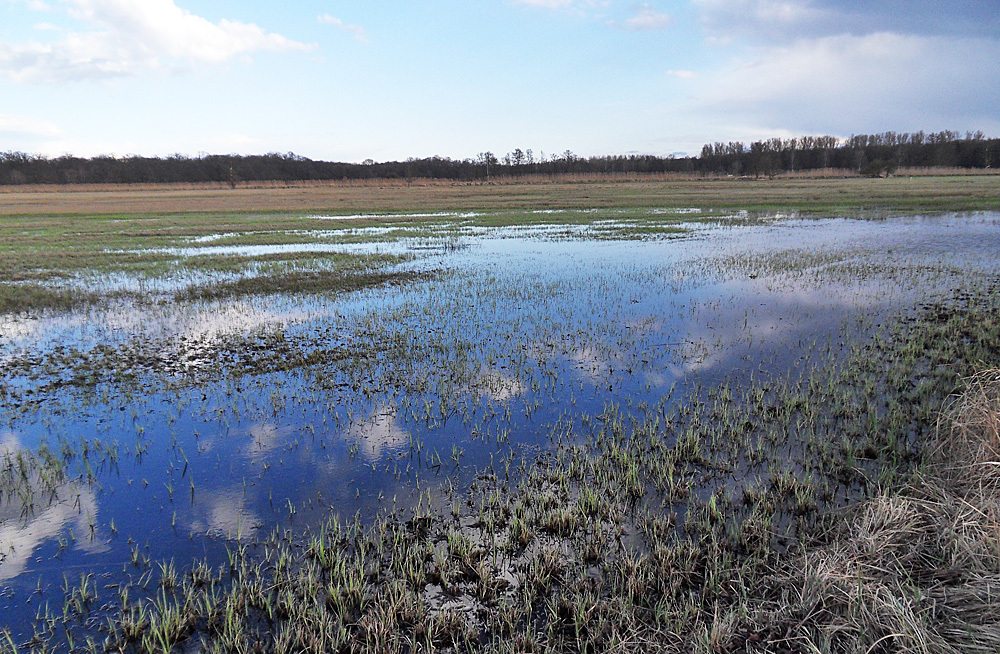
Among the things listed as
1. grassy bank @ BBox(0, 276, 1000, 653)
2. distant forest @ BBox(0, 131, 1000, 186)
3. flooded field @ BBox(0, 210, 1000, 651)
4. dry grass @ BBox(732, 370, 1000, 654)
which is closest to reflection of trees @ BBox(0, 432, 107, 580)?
flooded field @ BBox(0, 210, 1000, 651)

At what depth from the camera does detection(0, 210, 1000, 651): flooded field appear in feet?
15.2

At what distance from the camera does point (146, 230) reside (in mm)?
36000

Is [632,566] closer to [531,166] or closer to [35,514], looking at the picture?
[35,514]

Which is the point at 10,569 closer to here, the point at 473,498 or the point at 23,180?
the point at 473,498

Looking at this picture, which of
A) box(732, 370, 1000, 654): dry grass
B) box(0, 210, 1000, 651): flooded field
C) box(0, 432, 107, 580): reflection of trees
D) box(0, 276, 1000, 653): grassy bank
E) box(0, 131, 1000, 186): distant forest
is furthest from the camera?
box(0, 131, 1000, 186): distant forest

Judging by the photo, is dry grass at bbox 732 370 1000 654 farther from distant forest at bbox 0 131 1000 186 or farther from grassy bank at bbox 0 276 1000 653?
distant forest at bbox 0 131 1000 186

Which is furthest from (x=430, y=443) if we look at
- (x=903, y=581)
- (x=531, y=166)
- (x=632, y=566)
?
(x=531, y=166)

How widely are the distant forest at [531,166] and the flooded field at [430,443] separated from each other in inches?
3809

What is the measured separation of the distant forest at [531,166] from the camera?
347 feet

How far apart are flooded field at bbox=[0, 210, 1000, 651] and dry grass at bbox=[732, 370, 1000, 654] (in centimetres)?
58

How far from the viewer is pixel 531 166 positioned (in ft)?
471

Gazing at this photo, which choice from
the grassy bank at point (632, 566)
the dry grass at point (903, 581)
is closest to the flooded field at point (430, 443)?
the grassy bank at point (632, 566)

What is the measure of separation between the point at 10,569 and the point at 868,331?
14952 mm

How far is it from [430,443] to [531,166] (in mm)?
144008
